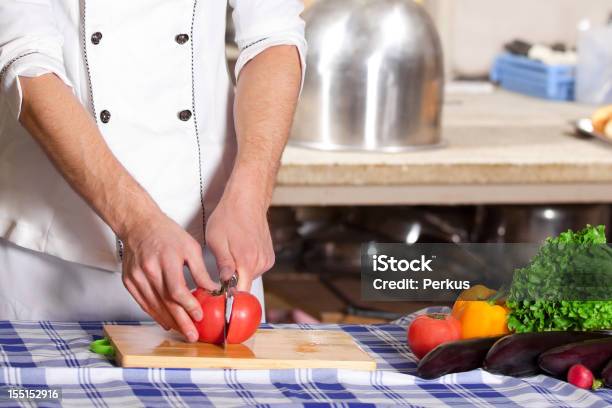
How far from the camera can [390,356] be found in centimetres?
137

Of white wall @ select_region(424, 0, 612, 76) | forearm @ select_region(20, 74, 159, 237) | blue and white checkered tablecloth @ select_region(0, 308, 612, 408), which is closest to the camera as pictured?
blue and white checkered tablecloth @ select_region(0, 308, 612, 408)

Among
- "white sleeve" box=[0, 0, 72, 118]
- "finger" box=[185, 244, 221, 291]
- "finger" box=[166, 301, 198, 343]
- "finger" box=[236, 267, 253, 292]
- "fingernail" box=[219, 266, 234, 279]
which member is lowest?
"finger" box=[166, 301, 198, 343]

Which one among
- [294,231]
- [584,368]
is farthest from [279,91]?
[294,231]

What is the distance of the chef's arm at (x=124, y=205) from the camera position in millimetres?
1303

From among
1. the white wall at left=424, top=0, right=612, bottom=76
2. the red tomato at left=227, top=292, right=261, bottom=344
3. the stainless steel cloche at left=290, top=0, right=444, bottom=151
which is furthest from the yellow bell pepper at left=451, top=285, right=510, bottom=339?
the white wall at left=424, top=0, right=612, bottom=76

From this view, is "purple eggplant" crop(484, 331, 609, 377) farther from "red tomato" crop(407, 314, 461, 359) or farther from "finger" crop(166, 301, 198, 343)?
"finger" crop(166, 301, 198, 343)

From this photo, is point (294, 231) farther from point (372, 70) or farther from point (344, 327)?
point (344, 327)

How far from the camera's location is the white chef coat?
159 cm

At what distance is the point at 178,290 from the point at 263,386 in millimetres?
147

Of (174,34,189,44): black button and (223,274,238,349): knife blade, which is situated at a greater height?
(174,34,189,44): black button

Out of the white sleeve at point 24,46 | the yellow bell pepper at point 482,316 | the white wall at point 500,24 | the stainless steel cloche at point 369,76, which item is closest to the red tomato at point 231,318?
the yellow bell pepper at point 482,316

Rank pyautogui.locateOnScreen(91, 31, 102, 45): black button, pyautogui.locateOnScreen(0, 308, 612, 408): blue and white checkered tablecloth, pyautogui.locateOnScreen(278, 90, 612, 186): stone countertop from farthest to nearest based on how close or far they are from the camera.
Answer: pyautogui.locateOnScreen(278, 90, 612, 186): stone countertop < pyautogui.locateOnScreen(91, 31, 102, 45): black button < pyautogui.locateOnScreen(0, 308, 612, 408): blue and white checkered tablecloth

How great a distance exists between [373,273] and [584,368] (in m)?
0.28

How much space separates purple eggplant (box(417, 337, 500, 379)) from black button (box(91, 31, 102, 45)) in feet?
2.14
